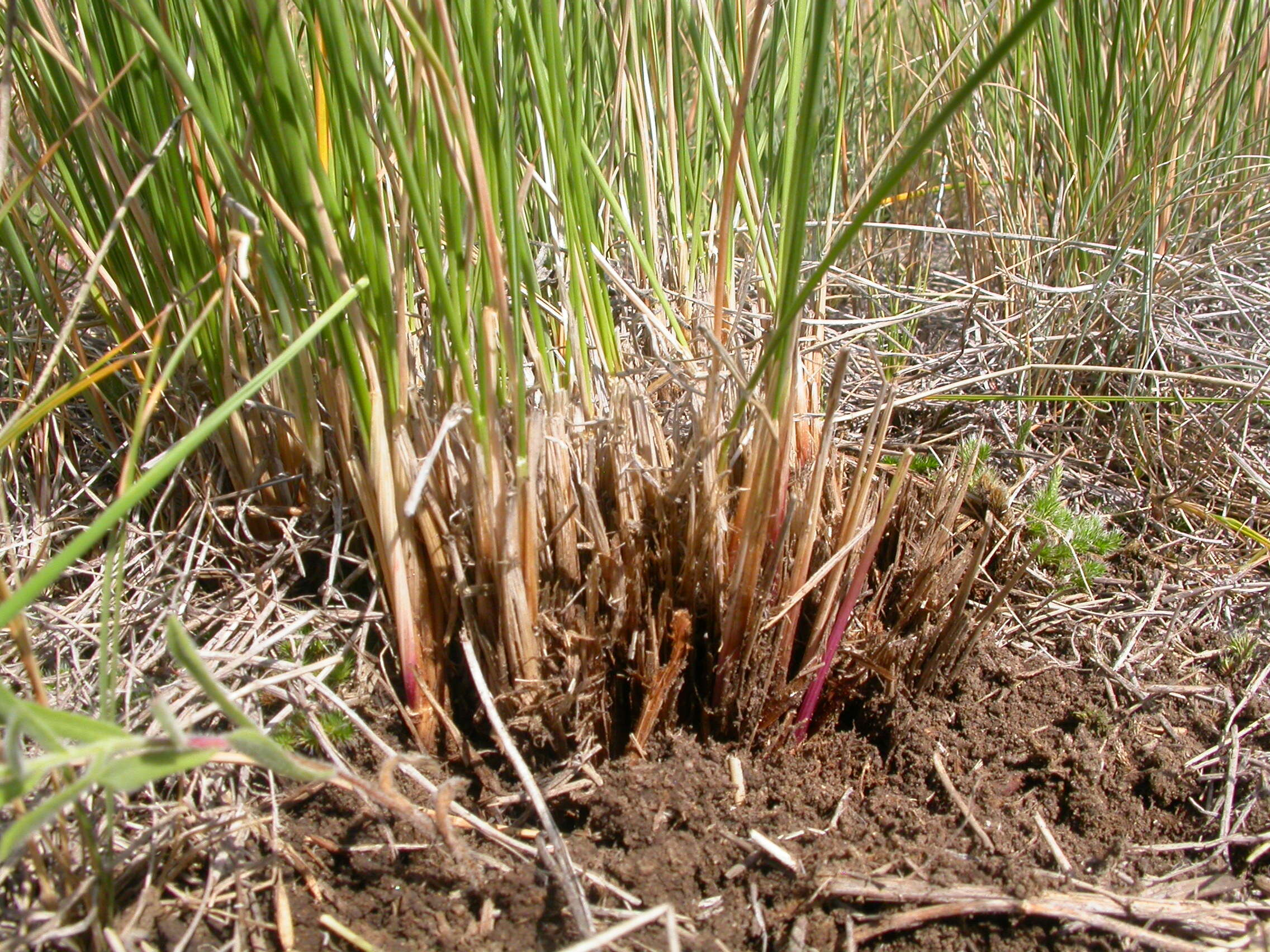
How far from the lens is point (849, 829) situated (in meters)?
0.89

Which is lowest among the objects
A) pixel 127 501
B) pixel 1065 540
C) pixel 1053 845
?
pixel 1053 845

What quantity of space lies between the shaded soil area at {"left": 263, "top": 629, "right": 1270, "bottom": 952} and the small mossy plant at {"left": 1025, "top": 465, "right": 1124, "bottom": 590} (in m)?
0.14

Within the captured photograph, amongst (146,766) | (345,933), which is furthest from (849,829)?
(146,766)

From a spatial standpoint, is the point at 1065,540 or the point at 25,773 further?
the point at 1065,540

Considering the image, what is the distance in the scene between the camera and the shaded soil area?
790 mm

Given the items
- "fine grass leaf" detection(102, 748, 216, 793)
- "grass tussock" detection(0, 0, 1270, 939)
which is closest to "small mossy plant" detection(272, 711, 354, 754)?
"grass tussock" detection(0, 0, 1270, 939)

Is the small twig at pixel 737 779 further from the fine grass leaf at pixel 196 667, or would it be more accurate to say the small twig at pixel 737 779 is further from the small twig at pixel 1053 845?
the fine grass leaf at pixel 196 667

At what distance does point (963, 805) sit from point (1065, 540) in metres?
0.41

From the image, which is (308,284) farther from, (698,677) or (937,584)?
(937,584)

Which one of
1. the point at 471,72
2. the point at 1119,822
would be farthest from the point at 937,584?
the point at 471,72

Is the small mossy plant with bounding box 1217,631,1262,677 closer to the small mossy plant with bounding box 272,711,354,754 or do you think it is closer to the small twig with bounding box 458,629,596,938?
the small twig with bounding box 458,629,596,938

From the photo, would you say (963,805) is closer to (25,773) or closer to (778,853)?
(778,853)

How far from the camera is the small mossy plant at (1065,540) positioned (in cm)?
115

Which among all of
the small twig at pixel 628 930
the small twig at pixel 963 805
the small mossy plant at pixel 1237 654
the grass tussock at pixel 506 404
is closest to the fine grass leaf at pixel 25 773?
the grass tussock at pixel 506 404
